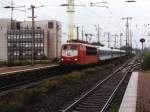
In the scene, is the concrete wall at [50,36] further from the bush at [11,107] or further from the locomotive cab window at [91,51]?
the bush at [11,107]

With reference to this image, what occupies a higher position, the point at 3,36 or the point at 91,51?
the point at 3,36

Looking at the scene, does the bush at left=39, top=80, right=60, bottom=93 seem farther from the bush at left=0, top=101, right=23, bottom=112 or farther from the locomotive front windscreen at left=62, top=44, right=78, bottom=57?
the locomotive front windscreen at left=62, top=44, right=78, bottom=57

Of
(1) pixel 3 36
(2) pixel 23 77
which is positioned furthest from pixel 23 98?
(1) pixel 3 36

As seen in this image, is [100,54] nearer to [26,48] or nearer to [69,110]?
[69,110]

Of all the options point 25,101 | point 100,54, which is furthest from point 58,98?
point 100,54

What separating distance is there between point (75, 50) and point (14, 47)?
299 ft

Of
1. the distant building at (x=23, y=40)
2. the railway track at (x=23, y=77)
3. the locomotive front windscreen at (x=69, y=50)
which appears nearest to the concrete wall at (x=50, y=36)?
the distant building at (x=23, y=40)

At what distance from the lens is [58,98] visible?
819 inches

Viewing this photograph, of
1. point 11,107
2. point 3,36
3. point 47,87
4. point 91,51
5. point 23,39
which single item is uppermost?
point 3,36

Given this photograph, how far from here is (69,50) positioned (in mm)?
43281

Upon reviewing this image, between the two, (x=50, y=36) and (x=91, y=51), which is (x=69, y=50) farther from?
(x=50, y=36)

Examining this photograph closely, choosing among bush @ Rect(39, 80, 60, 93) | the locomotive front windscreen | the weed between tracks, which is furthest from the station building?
the weed between tracks

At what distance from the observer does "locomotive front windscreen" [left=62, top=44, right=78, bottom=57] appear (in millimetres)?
42903

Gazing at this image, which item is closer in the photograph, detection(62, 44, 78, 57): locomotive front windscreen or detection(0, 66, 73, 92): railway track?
detection(0, 66, 73, 92): railway track
